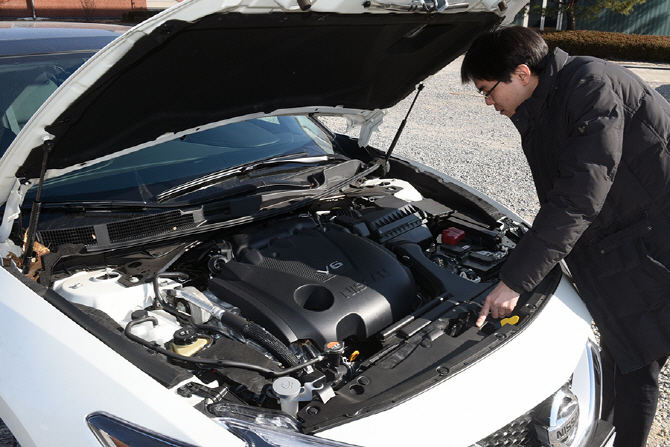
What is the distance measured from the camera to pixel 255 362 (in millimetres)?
1679

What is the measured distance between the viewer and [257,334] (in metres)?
1.80

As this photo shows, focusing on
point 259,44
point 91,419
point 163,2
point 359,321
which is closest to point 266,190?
point 259,44

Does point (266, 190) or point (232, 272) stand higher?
point (266, 190)

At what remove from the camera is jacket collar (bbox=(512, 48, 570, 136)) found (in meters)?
1.94

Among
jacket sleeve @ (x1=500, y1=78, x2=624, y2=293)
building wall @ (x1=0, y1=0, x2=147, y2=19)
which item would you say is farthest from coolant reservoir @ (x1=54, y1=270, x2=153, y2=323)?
building wall @ (x1=0, y1=0, x2=147, y2=19)

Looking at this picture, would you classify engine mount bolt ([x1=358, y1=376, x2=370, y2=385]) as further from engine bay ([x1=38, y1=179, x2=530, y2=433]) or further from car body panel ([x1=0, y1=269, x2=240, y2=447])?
car body panel ([x1=0, y1=269, x2=240, y2=447])

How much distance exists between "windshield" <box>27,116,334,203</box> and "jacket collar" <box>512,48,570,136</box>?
1.18 meters

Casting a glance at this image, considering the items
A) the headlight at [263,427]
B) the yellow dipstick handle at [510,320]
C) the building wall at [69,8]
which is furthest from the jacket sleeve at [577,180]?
the building wall at [69,8]

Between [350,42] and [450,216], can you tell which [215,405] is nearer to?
[350,42]

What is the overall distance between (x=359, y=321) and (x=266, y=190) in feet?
2.93

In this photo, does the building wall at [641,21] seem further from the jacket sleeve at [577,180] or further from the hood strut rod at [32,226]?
the hood strut rod at [32,226]

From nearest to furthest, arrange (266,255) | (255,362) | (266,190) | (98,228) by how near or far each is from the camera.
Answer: (255,362) → (98,228) → (266,255) → (266,190)

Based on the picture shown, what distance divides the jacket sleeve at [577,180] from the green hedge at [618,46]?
13713mm

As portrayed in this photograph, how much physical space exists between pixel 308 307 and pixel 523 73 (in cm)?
116
